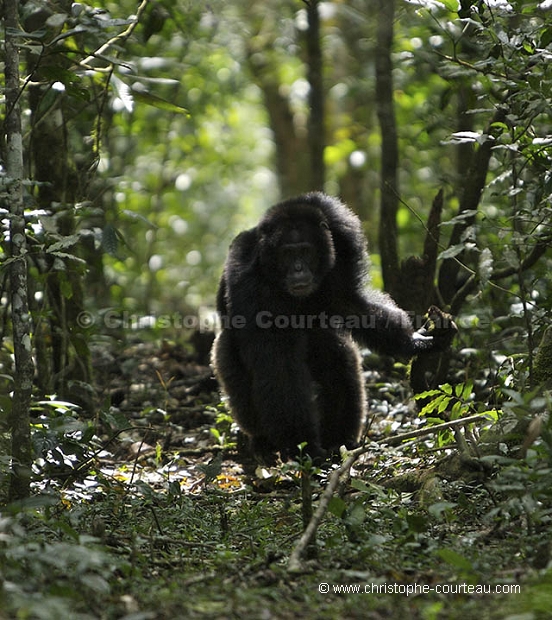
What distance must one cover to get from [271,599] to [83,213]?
2.86m

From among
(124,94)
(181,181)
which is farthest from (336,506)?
(181,181)

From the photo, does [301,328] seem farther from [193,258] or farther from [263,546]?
[193,258]

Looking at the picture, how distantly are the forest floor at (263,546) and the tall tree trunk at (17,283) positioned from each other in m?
0.21

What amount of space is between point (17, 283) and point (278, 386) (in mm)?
2361

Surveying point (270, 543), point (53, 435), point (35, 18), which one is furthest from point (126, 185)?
point (270, 543)

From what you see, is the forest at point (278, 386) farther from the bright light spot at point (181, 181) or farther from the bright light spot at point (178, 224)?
the bright light spot at point (178, 224)

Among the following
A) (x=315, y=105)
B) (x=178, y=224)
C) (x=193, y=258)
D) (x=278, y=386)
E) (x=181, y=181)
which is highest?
(x=315, y=105)

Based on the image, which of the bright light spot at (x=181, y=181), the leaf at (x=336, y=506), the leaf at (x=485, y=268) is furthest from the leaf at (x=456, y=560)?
the bright light spot at (x=181, y=181)

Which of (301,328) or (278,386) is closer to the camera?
(278,386)

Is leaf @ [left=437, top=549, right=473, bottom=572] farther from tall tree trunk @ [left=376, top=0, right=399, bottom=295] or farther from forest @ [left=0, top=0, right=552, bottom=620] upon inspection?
tall tree trunk @ [left=376, top=0, right=399, bottom=295]

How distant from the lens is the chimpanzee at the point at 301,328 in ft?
20.0

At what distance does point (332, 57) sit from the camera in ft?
55.7

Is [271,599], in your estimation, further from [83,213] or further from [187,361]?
[187,361]

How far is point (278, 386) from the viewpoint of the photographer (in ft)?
19.9
